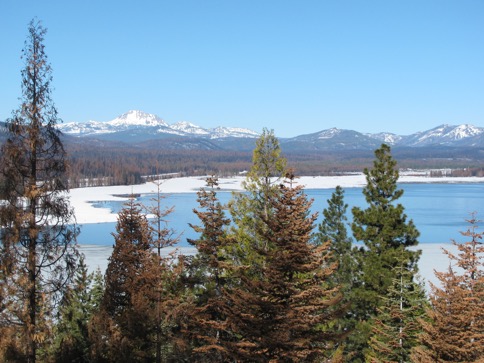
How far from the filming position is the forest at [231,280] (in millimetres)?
8039

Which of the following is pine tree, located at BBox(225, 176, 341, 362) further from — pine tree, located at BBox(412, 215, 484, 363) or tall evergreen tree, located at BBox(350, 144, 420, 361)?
tall evergreen tree, located at BBox(350, 144, 420, 361)

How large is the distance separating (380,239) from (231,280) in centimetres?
502

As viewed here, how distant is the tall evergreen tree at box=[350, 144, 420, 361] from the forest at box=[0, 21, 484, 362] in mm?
41

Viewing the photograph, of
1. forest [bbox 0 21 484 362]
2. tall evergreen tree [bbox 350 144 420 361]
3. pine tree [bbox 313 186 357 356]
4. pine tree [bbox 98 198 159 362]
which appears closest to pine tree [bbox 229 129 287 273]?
forest [bbox 0 21 484 362]

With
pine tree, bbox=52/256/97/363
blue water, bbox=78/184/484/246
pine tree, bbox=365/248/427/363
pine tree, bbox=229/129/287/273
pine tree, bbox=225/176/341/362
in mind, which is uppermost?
pine tree, bbox=229/129/287/273

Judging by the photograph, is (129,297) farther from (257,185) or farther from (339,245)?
(339,245)

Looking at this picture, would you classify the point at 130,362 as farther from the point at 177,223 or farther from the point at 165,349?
the point at 177,223

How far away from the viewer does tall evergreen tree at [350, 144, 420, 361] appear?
15.1 metres

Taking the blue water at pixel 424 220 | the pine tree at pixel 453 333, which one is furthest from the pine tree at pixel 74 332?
the blue water at pixel 424 220

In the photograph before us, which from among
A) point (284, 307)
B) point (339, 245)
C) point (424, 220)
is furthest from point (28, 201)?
point (424, 220)

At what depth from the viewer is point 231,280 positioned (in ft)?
44.0

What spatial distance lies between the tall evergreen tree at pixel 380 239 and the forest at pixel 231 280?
0.04m

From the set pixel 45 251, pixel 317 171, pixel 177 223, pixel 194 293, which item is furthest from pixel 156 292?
pixel 317 171

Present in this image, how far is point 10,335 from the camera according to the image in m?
8.71
